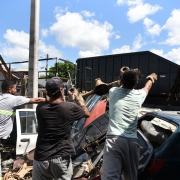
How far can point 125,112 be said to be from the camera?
249 cm

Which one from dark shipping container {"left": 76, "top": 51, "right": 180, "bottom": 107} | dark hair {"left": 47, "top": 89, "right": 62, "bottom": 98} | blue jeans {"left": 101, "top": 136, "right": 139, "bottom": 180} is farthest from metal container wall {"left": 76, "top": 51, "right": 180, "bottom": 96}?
dark hair {"left": 47, "top": 89, "right": 62, "bottom": 98}

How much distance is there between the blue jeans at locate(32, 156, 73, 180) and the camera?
2395mm

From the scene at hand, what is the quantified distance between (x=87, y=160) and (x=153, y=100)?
7809 millimetres

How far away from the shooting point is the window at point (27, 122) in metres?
5.07

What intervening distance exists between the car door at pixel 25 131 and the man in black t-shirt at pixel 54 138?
2.48 meters

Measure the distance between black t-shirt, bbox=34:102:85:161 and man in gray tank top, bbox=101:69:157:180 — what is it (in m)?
0.39

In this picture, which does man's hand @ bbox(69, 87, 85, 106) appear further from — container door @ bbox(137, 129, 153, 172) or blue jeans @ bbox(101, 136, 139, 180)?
container door @ bbox(137, 129, 153, 172)

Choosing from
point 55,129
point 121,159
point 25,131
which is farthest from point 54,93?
point 25,131

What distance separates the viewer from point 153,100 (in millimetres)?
10625

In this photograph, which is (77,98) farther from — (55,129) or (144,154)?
(144,154)

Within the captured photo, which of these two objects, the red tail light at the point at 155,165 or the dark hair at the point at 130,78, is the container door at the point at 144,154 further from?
the dark hair at the point at 130,78

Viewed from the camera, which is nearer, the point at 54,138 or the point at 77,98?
the point at 54,138

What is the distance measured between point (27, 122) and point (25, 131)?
205 millimetres

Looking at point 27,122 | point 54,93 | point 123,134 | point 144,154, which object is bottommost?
point 27,122
